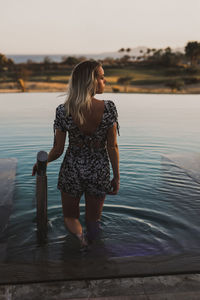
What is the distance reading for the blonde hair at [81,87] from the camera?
319cm

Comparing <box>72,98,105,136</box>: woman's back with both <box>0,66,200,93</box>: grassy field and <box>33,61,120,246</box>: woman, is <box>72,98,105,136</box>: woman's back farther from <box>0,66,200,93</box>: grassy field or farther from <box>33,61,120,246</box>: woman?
<box>0,66,200,93</box>: grassy field

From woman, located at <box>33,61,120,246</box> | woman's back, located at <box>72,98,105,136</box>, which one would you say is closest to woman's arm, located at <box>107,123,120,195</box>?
woman, located at <box>33,61,120,246</box>

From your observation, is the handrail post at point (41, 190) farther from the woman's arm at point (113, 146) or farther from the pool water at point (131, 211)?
the woman's arm at point (113, 146)

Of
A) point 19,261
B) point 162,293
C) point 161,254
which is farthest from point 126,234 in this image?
point 162,293

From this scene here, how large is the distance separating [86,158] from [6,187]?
2.85 metres

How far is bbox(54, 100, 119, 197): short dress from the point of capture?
333 centimetres

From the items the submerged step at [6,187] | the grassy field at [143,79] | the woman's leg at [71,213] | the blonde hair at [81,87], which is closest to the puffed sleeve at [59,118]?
the blonde hair at [81,87]

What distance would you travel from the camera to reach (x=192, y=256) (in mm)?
3652

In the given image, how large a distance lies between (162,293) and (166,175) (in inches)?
171

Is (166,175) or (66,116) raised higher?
(66,116)

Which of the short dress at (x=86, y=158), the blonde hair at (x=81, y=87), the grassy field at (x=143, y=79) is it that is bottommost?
the grassy field at (x=143, y=79)

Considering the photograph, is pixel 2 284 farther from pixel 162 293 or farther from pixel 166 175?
pixel 166 175

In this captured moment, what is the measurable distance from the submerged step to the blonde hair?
1814 millimetres

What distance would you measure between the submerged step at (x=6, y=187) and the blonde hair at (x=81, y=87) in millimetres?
1814
